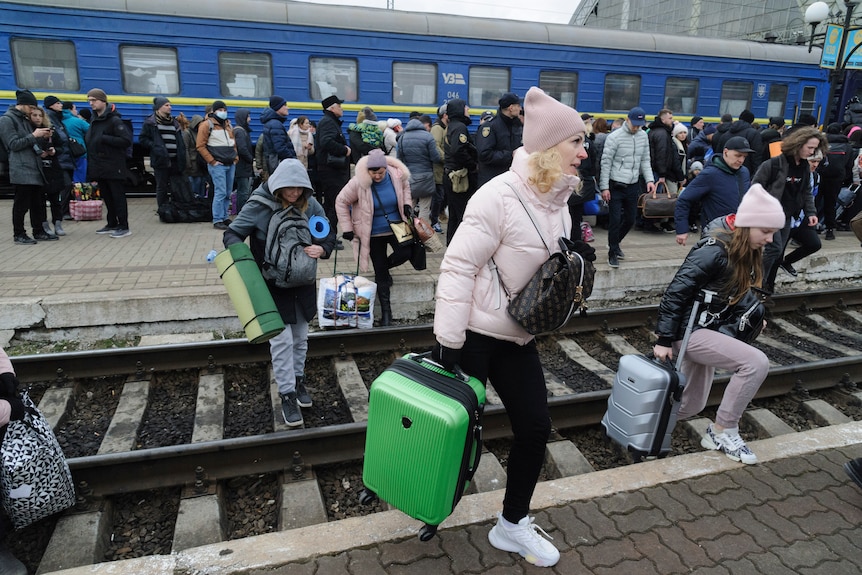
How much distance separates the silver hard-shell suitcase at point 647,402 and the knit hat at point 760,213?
572mm

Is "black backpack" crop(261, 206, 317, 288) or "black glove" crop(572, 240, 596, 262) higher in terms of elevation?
"black glove" crop(572, 240, 596, 262)

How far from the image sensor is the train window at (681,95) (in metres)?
15.7

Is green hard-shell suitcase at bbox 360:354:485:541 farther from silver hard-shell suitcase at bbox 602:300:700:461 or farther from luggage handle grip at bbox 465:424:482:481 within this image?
silver hard-shell suitcase at bbox 602:300:700:461

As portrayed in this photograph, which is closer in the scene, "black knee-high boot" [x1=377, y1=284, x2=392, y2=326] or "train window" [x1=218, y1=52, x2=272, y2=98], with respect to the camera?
"black knee-high boot" [x1=377, y1=284, x2=392, y2=326]

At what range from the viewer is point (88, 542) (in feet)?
10.2

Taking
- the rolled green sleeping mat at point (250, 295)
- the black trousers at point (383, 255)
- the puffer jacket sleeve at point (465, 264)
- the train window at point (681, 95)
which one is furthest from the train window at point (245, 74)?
the puffer jacket sleeve at point (465, 264)

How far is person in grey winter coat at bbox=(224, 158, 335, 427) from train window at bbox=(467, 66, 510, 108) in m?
10.4

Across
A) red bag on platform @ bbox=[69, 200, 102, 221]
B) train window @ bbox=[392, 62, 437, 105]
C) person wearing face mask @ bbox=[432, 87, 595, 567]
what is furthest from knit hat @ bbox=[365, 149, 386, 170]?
train window @ bbox=[392, 62, 437, 105]

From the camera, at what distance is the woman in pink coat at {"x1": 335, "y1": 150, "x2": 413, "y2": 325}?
5883 mm

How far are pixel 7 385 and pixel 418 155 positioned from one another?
19.4 feet

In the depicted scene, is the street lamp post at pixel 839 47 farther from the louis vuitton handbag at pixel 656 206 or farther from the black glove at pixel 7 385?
the black glove at pixel 7 385

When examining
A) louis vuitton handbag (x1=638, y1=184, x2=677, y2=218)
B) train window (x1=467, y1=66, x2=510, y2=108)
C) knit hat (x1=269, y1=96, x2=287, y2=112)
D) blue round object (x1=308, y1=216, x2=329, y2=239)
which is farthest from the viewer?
train window (x1=467, y1=66, x2=510, y2=108)

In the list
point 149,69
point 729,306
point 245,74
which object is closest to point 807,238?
point 729,306

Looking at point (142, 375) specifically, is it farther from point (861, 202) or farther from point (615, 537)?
point (861, 202)
